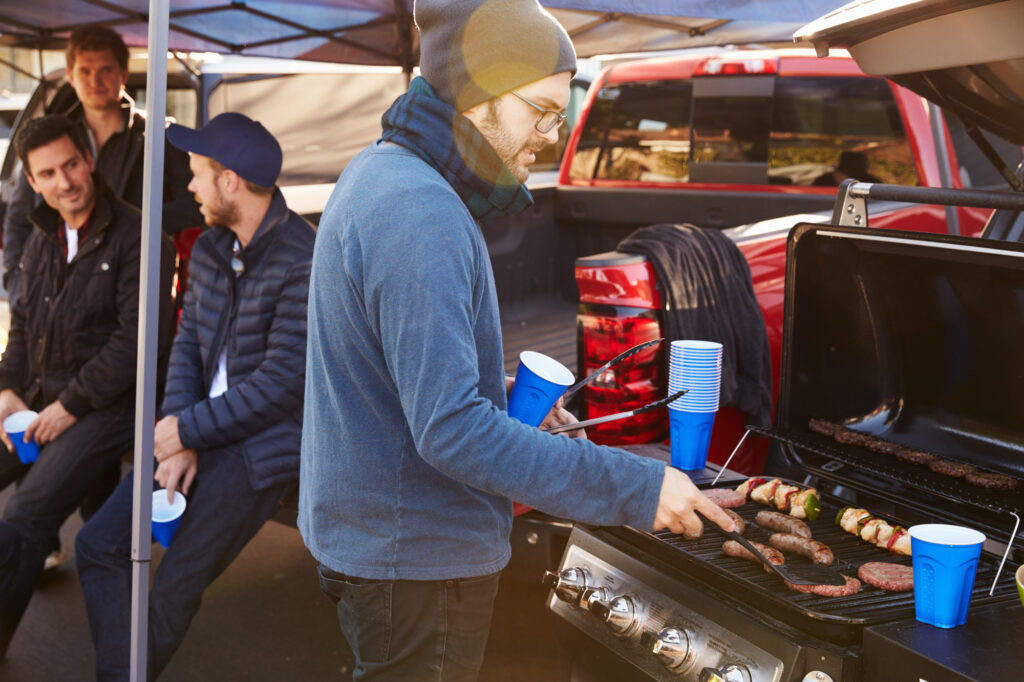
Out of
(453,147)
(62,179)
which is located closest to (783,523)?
(453,147)

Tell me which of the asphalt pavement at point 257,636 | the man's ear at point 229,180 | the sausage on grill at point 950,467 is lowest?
the asphalt pavement at point 257,636

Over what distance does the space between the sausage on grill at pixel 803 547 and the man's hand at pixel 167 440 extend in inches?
78.3

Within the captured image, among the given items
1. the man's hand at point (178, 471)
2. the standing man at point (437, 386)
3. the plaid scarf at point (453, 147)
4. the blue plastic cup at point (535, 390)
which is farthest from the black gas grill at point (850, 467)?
the man's hand at point (178, 471)

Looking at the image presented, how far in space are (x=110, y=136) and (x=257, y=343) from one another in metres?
2.16

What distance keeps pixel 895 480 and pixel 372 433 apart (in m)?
1.29

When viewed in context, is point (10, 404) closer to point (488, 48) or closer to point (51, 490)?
point (51, 490)

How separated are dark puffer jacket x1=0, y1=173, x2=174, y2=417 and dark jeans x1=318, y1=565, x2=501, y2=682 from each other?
211cm

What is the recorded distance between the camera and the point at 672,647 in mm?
1948

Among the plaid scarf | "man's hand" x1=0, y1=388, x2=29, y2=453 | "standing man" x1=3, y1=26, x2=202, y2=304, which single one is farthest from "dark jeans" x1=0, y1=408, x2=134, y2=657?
the plaid scarf

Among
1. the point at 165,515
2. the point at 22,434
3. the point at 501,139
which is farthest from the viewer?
the point at 22,434

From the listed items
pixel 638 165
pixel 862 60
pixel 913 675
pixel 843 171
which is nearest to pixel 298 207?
pixel 638 165

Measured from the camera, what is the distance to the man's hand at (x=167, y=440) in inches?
127

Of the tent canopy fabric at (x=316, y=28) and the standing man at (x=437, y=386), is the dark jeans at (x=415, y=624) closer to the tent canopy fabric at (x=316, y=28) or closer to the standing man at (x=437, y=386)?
the standing man at (x=437, y=386)

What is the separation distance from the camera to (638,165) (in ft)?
18.1
